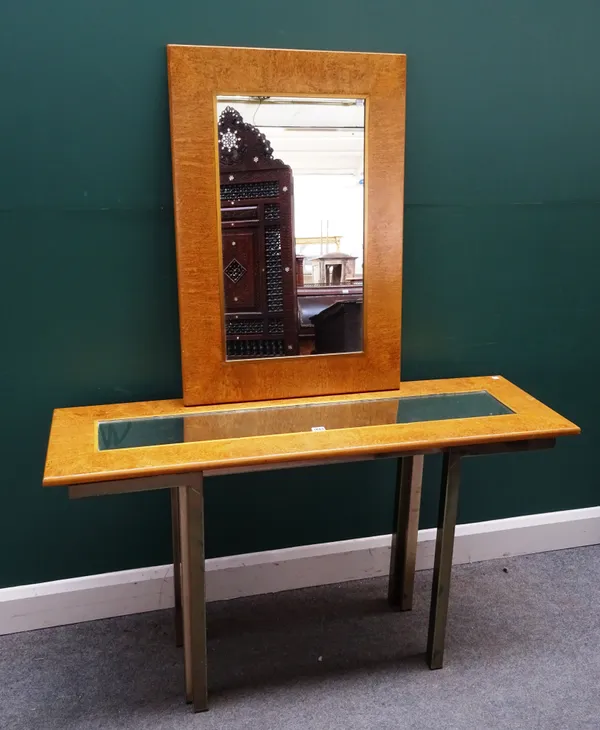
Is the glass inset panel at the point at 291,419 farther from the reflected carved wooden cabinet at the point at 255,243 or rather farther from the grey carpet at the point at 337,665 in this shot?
the grey carpet at the point at 337,665

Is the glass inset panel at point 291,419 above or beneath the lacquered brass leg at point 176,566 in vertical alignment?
above

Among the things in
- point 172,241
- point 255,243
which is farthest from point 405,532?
point 172,241

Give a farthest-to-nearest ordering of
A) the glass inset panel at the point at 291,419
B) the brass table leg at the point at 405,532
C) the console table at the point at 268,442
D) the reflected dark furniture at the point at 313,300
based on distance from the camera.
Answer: the brass table leg at the point at 405,532, the reflected dark furniture at the point at 313,300, the glass inset panel at the point at 291,419, the console table at the point at 268,442

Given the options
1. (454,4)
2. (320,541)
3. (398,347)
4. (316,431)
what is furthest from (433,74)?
(320,541)

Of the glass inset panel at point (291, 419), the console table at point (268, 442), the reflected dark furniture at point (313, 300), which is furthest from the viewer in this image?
the reflected dark furniture at point (313, 300)

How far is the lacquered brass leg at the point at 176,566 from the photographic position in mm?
1625

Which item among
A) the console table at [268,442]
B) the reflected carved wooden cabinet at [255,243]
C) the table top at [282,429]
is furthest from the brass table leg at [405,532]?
the reflected carved wooden cabinet at [255,243]

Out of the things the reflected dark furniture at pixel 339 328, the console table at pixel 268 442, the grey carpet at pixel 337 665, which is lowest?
the grey carpet at pixel 337 665

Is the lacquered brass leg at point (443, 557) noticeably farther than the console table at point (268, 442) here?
Yes

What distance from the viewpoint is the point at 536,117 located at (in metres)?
1.75

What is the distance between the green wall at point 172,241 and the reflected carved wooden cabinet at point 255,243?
6.7 inches

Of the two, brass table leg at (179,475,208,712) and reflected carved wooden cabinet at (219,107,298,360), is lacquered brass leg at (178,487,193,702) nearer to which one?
brass table leg at (179,475,208,712)

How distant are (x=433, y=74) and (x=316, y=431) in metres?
0.97

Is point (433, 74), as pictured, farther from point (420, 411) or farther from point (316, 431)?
point (316, 431)
